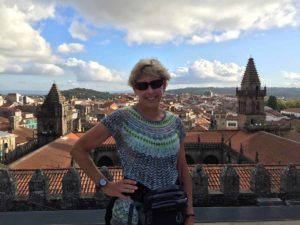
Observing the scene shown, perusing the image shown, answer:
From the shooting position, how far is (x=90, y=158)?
365 cm

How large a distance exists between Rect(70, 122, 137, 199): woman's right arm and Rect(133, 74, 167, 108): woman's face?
0.47 meters

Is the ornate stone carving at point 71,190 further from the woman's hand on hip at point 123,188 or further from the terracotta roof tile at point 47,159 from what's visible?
the terracotta roof tile at point 47,159

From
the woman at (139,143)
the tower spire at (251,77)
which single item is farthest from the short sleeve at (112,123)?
the tower spire at (251,77)

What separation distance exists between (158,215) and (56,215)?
3443 mm

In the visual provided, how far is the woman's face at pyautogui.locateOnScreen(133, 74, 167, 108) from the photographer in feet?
12.3

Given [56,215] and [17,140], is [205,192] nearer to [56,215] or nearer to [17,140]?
[56,215]

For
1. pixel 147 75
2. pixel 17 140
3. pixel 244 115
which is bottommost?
pixel 17 140

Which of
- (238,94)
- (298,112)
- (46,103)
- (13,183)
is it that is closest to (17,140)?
(46,103)

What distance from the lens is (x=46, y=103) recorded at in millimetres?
43375

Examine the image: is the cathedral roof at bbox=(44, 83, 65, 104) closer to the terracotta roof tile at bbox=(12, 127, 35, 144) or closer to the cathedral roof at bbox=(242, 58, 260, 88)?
the cathedral roof at bbox=(242, 58, 260, 88)

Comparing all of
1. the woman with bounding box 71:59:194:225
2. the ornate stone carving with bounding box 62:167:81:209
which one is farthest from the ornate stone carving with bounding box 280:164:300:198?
the woman with bounding box 71:59:194:225

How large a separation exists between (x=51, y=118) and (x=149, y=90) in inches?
1611

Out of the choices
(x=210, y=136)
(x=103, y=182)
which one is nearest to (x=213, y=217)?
(x=103, y=182)

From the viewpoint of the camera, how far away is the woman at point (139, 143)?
11.9 feet
